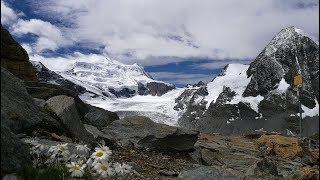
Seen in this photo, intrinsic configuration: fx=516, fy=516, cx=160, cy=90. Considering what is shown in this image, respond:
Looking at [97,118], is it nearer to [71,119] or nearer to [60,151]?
[71,119]

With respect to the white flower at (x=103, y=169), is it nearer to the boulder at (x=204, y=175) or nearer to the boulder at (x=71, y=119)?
the boulder at (x=204, y=175)

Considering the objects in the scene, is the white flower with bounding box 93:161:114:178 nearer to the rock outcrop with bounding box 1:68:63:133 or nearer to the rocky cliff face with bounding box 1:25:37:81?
the rock outcrop with bounding box 1:68:63:133

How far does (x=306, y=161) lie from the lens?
31000 millimetres

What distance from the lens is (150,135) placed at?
24578mm

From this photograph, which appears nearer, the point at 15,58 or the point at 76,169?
the point at 76,169

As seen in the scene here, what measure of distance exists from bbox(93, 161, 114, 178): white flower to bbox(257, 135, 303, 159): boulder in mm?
24452

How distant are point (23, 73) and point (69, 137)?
12.0m

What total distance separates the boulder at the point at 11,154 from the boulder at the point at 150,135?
13.1 m

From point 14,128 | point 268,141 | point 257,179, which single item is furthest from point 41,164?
point 268,141

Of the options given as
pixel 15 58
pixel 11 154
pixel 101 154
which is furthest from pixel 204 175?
pixel 15 58

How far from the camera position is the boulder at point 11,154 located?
410 inches

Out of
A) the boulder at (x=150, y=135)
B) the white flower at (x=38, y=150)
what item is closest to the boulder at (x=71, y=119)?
the boulder at (x=150, y=135)

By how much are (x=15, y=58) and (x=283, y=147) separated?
18.3 meters

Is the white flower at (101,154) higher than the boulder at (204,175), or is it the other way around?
the white flower at (101,154)
